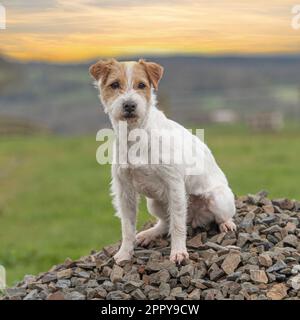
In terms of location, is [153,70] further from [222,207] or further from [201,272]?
[201,272]

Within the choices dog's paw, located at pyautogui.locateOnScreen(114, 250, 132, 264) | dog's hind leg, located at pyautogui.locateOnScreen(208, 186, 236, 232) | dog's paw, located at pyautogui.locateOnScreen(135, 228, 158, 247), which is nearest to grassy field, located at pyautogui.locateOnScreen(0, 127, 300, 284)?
dog's paw, located at pyautogui.locateOnScreen(135, 228, 158, 247)

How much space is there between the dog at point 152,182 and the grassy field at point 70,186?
133 inches

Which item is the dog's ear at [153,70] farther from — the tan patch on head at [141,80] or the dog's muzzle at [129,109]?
the dog's muzzle at [129,109]

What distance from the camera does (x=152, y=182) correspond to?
262 inches

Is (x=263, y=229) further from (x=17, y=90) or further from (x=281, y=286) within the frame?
(x=17, y=90)

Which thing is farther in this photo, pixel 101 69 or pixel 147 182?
pixel 147 182

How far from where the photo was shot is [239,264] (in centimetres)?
656

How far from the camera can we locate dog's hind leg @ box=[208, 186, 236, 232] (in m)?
7.04

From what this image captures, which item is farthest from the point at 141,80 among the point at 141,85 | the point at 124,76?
the point at 124,76

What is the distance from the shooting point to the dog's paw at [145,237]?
722cm

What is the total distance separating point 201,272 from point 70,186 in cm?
1089

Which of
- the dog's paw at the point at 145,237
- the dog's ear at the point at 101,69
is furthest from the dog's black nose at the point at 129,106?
the dog's paw at the point at 145,237

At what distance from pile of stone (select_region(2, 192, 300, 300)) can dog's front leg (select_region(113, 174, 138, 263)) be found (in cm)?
11

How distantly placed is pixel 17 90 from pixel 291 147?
11.1 metres
